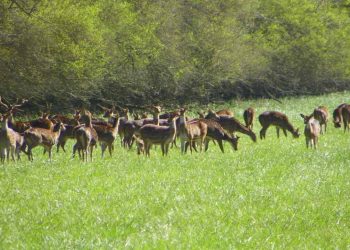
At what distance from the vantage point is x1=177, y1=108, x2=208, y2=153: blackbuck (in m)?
19.3

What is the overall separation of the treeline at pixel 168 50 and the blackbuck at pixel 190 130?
10.6m

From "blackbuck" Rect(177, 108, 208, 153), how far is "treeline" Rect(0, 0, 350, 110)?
34.7ft

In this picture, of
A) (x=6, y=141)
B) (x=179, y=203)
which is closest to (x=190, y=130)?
(x=6, y=141)

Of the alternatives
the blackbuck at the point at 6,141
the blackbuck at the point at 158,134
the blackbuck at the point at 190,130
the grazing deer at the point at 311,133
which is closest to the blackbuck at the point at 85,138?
the blackbuck at the point at 158,134

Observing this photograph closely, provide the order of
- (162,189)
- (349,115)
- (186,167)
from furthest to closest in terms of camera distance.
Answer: (349,115) < (186,167) < (162,189)

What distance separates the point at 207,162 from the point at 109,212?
5787mm

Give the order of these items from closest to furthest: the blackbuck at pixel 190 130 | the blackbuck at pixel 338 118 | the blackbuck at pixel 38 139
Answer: the blackbuck at pixel 38 139
the blackbuck at pixel 190 130
the blackbuck at pixel 338 118

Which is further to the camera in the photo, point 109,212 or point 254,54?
point 254,54

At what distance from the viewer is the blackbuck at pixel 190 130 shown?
63.4 ft

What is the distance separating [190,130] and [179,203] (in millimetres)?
8346

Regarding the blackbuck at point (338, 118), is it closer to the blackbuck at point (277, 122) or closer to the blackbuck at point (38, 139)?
the blackbuck at point (277, 122)

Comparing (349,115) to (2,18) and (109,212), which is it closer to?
(2,18)

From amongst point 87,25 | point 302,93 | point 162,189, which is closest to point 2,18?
point 87,25

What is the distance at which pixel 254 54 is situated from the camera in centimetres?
4575
